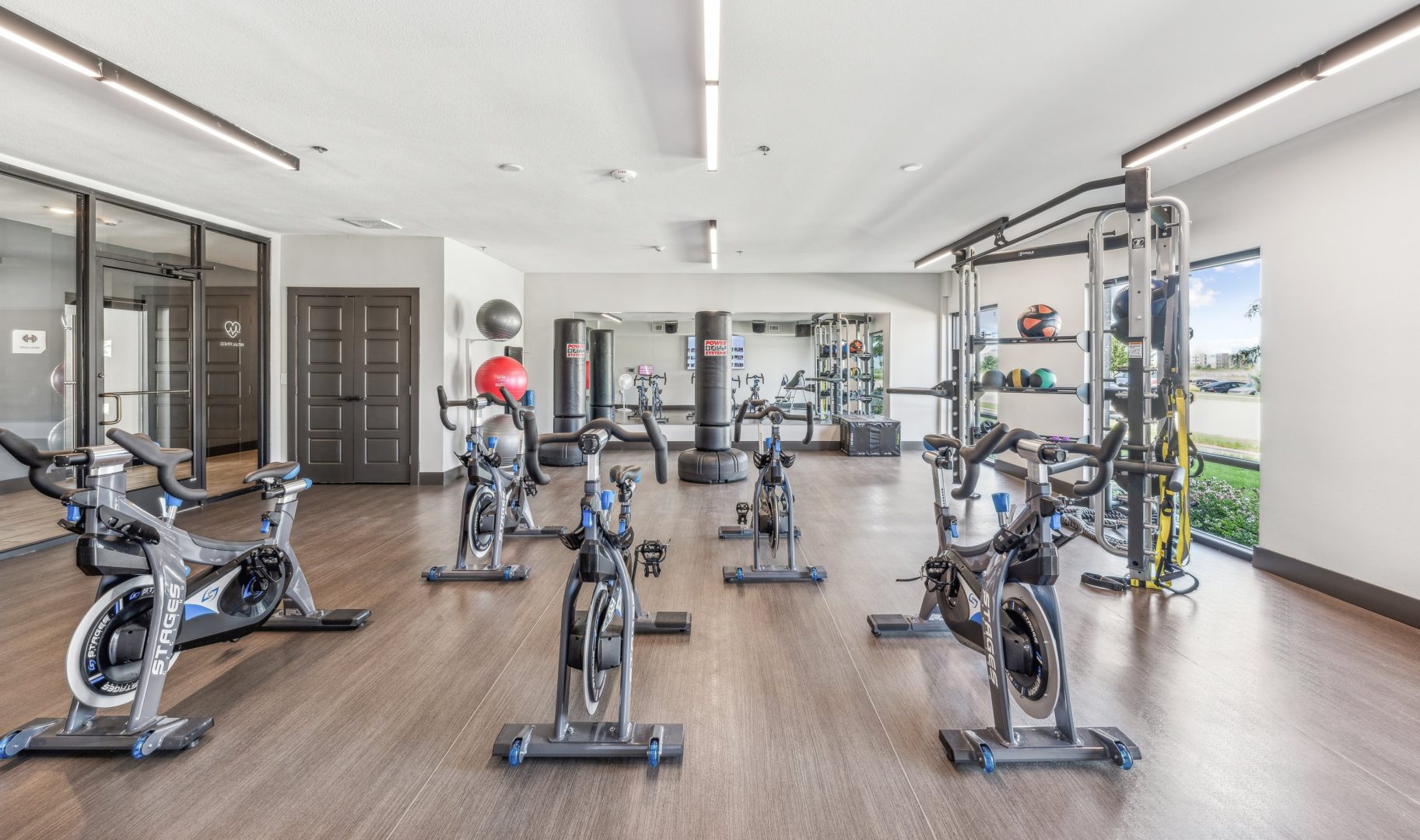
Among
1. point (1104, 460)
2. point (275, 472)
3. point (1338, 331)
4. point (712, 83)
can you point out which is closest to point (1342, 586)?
point (1338, 331)

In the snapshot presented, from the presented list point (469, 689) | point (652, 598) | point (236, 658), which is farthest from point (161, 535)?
point (652, 598)

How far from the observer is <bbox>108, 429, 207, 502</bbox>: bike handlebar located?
212cm

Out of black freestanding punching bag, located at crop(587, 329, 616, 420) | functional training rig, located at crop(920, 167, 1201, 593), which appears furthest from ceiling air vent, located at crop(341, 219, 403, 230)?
functional training rig, located at crop(920, 167, 1201, 593)

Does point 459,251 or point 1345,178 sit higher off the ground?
point 459,251

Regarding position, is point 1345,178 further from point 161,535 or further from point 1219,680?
point 161,535

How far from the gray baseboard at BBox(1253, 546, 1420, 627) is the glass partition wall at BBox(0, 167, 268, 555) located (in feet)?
28.6

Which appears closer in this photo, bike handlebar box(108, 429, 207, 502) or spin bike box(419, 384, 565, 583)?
bike handlebar box(108, 429, 207, 502)

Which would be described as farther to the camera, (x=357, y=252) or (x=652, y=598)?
(x=357, y=252)

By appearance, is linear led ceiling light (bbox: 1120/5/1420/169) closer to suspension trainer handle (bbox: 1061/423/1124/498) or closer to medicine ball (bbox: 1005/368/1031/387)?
medicine ball (bbox: 1005/368/1031/387)

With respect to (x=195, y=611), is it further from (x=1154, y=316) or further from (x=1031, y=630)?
(x=1154, y=316)

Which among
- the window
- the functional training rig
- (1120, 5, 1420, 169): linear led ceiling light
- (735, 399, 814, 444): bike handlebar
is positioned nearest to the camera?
(1120, 5, 1420, 169): linear led ceiling light

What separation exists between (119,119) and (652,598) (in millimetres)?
4375

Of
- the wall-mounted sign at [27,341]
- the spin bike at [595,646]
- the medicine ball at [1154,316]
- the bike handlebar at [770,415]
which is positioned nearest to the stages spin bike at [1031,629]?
the spin bike at [595,646]

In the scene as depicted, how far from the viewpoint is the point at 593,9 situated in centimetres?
264
